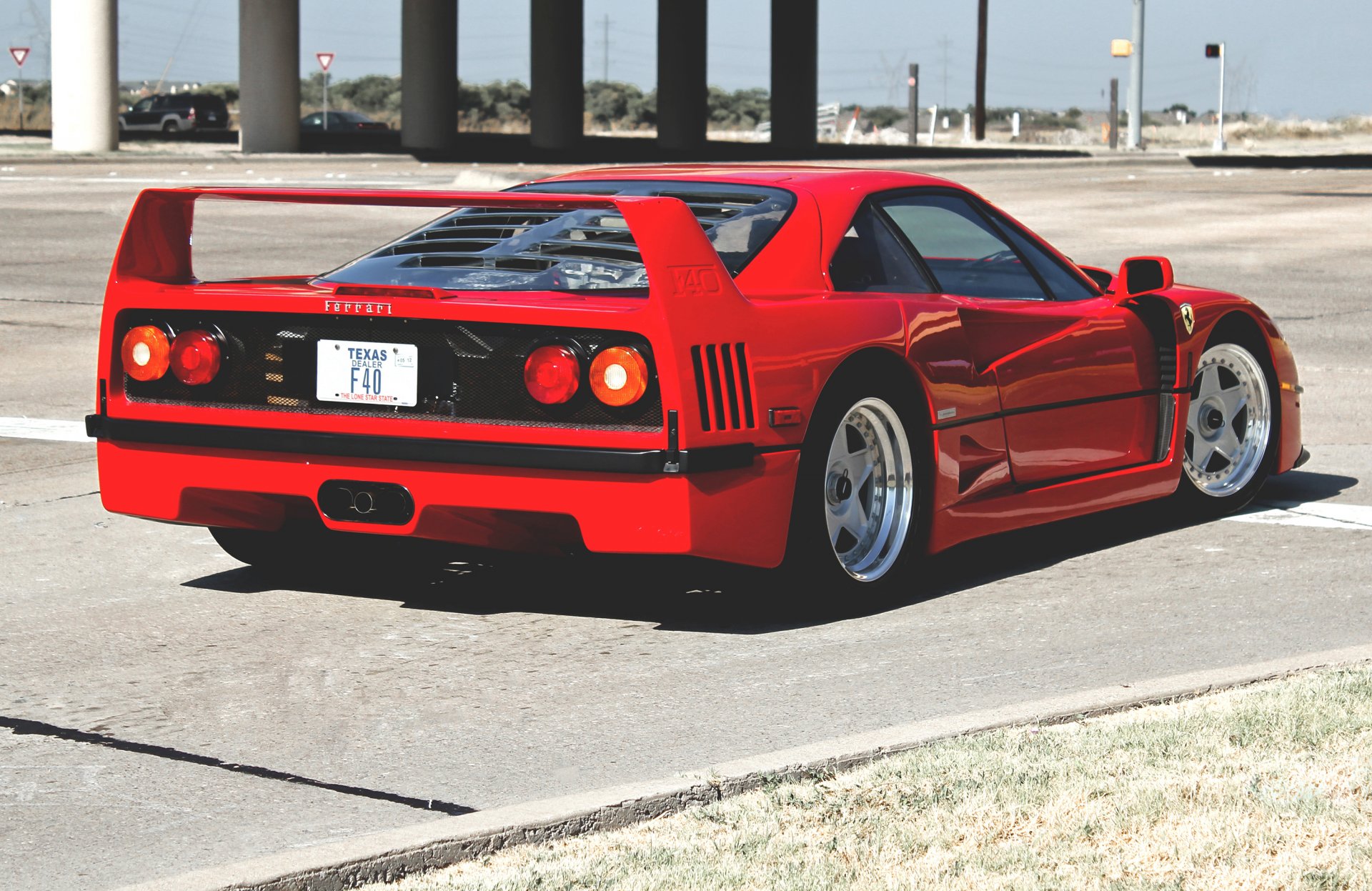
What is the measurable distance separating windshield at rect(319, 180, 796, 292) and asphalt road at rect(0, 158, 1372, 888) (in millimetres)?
870

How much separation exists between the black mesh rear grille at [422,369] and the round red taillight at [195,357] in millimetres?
25

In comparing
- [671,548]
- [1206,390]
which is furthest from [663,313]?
[1206,390]

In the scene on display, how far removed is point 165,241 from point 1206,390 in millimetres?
3818

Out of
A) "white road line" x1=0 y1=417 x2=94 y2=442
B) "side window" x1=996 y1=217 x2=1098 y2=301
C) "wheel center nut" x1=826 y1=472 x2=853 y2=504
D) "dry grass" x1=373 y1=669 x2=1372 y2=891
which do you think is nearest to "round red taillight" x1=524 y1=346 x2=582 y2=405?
"wheel center nut" x1=826 y1=472 x2=853 y2=504

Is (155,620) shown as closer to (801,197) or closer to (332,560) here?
(332,560)

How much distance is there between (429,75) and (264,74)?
8827 millimetres

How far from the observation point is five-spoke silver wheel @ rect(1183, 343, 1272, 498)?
7.22 metres

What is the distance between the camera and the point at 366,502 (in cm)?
543

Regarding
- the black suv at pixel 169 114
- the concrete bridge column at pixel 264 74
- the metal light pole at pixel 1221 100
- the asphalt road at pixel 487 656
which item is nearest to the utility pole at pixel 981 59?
the metal light pole at pixel 1221 100

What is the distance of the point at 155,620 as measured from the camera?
561 centimetres

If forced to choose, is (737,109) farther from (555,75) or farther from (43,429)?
(43,429)

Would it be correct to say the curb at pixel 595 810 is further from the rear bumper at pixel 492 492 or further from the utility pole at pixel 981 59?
the utility pole at pixel 981 59

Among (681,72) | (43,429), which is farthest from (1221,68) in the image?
(43,429)

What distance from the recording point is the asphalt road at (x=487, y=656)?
400cm
